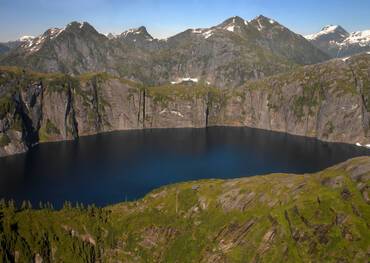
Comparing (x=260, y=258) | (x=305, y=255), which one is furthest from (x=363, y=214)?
(x=260, y=258)

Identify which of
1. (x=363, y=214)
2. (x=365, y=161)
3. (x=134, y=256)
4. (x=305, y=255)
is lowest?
(x=134, y=256)

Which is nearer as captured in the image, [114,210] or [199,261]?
[199,261]

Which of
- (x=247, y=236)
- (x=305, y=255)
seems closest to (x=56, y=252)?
(x=247, y=236)

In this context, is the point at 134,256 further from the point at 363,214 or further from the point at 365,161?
the point at 365,161

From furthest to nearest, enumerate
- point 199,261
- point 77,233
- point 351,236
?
point 77,233 → point 199,261 → point 351,236

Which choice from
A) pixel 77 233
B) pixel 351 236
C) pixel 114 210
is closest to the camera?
pixel 351 236

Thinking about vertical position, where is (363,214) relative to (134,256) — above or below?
above

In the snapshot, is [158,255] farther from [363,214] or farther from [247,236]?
[363,214]
